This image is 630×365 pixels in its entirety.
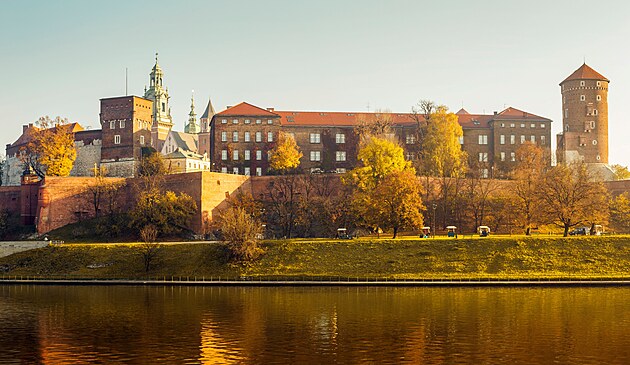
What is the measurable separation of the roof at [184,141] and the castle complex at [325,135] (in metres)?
16.8

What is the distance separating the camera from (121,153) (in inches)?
3031

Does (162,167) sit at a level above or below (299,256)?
above

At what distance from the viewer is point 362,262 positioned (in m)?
47.4

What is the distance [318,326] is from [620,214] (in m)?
40.3

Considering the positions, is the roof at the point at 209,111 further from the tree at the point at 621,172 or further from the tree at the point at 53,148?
the tree at the point at 621,172

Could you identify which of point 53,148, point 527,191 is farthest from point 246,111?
point 527,191

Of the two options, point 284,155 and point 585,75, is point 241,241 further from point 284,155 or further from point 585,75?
point 585,75

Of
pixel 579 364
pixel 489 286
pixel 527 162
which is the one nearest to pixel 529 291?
pixel 489 286

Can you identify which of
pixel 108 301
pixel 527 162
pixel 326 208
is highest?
pixel 527 162

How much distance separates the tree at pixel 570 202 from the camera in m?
53.4

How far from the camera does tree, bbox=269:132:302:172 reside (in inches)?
2753

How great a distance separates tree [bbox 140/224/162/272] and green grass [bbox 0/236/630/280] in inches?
15.2

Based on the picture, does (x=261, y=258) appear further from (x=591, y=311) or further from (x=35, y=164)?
(x=35, y=164)

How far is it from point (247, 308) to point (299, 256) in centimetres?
1377
